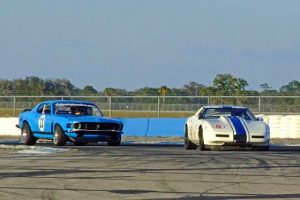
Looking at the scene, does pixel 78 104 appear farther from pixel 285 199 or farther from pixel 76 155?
pixel 285 199

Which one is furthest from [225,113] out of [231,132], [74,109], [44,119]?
[44,119]

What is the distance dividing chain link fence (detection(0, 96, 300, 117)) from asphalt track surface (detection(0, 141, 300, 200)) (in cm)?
1709

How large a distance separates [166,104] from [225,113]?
16.1m

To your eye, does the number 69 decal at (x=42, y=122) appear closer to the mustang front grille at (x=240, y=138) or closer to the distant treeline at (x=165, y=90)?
the mustang front grille at (x=240, y=138)

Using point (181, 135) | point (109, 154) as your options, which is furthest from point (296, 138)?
point (109, 154)

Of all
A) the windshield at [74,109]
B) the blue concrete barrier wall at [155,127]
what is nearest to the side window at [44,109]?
the windshield at [74,109]

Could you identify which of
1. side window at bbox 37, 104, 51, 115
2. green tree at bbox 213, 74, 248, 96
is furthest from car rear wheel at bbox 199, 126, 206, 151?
green tree at bbox 213, 74, 248, 96

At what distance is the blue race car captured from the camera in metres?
22.2

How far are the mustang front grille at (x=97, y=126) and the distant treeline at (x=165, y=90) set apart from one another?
16.9m

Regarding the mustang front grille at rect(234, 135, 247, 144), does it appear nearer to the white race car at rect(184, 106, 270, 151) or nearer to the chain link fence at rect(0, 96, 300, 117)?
the white race car at rect(184, 106, 270, 151)

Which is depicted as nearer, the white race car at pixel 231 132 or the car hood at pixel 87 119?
the white race car at pixel 231 132

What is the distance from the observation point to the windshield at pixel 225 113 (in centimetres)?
2091

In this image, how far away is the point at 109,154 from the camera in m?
17.4

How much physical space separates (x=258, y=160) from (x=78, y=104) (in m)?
9.07
